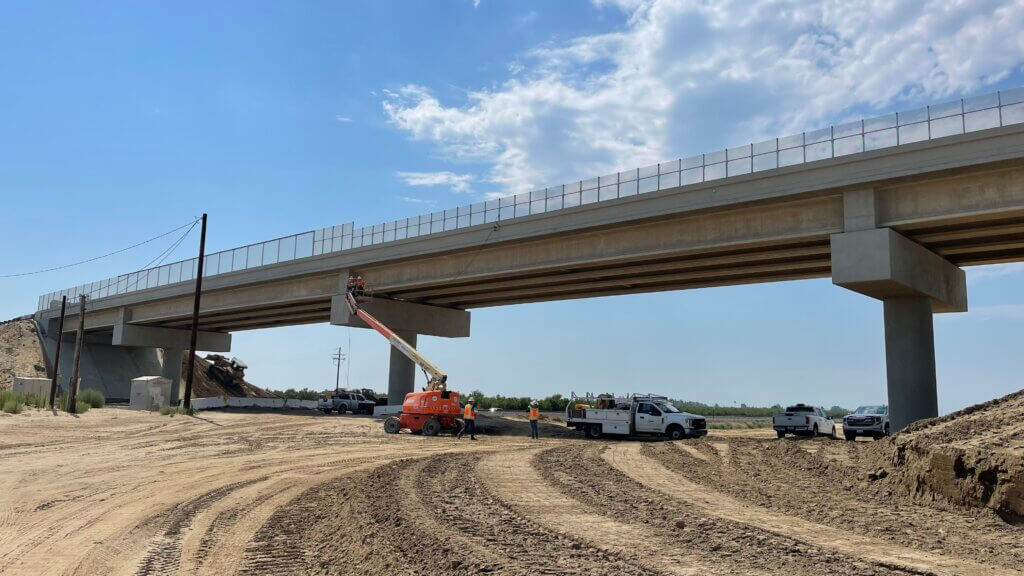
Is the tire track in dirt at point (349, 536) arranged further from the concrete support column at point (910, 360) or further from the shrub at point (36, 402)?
the shrub at point (36, 402)

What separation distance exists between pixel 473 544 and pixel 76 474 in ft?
43.4

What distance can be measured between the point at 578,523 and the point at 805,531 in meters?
3.20

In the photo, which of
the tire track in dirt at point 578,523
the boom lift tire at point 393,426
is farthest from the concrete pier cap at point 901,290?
the boom lift tire at point 393,426

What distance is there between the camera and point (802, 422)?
36844 mm

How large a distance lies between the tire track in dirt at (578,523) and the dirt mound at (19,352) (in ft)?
220

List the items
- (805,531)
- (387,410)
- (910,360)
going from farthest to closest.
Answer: (387,410)
(910,360)
(805,531)

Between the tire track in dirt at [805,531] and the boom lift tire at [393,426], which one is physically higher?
the boom lift tire at [393,426]

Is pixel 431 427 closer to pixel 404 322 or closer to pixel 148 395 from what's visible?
pixel 404 322

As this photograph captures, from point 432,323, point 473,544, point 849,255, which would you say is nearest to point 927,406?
point 849,255

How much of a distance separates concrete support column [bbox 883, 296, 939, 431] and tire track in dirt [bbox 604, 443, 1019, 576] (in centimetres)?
1642

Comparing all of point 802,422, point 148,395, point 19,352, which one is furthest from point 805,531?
point 19,352

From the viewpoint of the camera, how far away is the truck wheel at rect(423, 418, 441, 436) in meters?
33.0

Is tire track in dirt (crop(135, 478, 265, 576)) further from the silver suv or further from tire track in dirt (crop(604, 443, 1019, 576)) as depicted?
the silver suv

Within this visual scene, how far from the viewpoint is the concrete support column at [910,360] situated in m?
29.5
